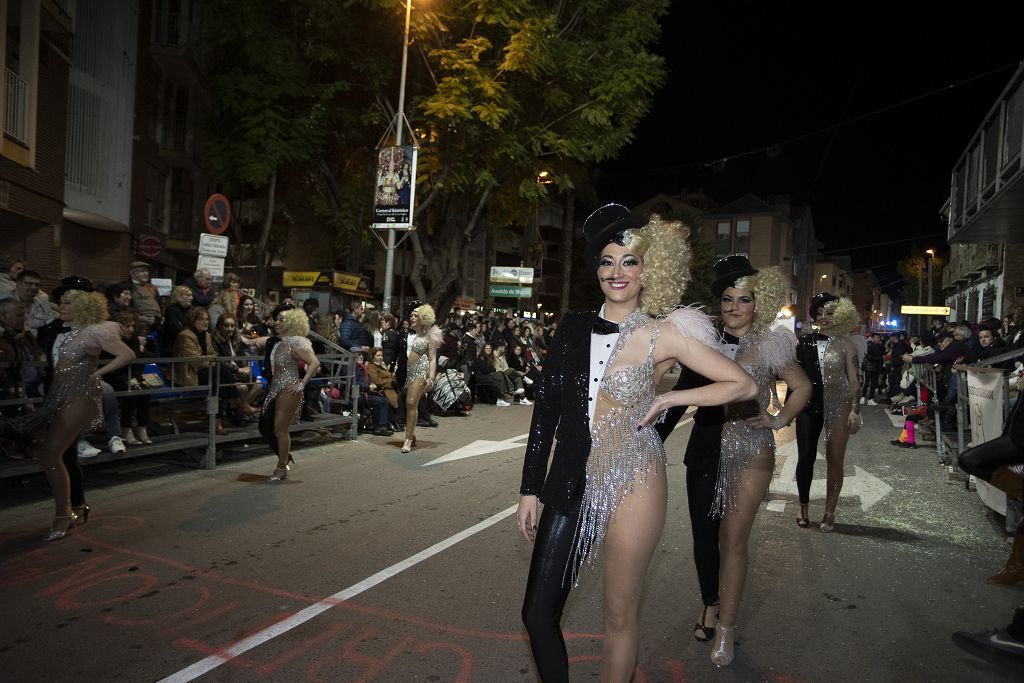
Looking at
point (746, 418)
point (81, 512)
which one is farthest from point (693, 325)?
point (81, 512)

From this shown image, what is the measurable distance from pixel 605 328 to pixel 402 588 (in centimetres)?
277

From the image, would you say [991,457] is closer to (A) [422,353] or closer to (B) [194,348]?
(A) [422,353]

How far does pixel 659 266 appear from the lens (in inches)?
110

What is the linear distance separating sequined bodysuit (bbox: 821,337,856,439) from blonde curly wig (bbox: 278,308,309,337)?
5273mm

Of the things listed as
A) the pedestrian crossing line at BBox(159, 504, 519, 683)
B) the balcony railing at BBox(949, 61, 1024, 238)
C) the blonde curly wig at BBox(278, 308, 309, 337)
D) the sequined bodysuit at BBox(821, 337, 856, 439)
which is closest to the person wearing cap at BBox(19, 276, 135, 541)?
the blonde curly wig at BBox(278, 308, 309, 337)

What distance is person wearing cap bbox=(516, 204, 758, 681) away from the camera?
8.85ft

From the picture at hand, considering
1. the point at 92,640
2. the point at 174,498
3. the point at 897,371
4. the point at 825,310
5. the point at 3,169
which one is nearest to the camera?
the point at 92,640

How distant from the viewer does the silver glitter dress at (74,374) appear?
5613mm

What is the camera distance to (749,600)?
4793 millimetres

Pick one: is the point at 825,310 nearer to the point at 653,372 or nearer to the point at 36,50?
the point at 653,372

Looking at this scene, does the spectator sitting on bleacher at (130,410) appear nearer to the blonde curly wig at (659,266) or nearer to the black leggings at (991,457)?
the blonde curly wig at (659,266)

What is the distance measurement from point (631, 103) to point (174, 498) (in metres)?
15.7

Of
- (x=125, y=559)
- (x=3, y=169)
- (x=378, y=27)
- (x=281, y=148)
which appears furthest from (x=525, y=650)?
(x=378, y=27)

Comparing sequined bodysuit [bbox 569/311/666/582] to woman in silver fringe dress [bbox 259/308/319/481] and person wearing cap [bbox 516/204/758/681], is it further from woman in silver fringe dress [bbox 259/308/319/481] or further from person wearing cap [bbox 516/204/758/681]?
woman in silver fringe dress [bbox 259/308/319/481]
